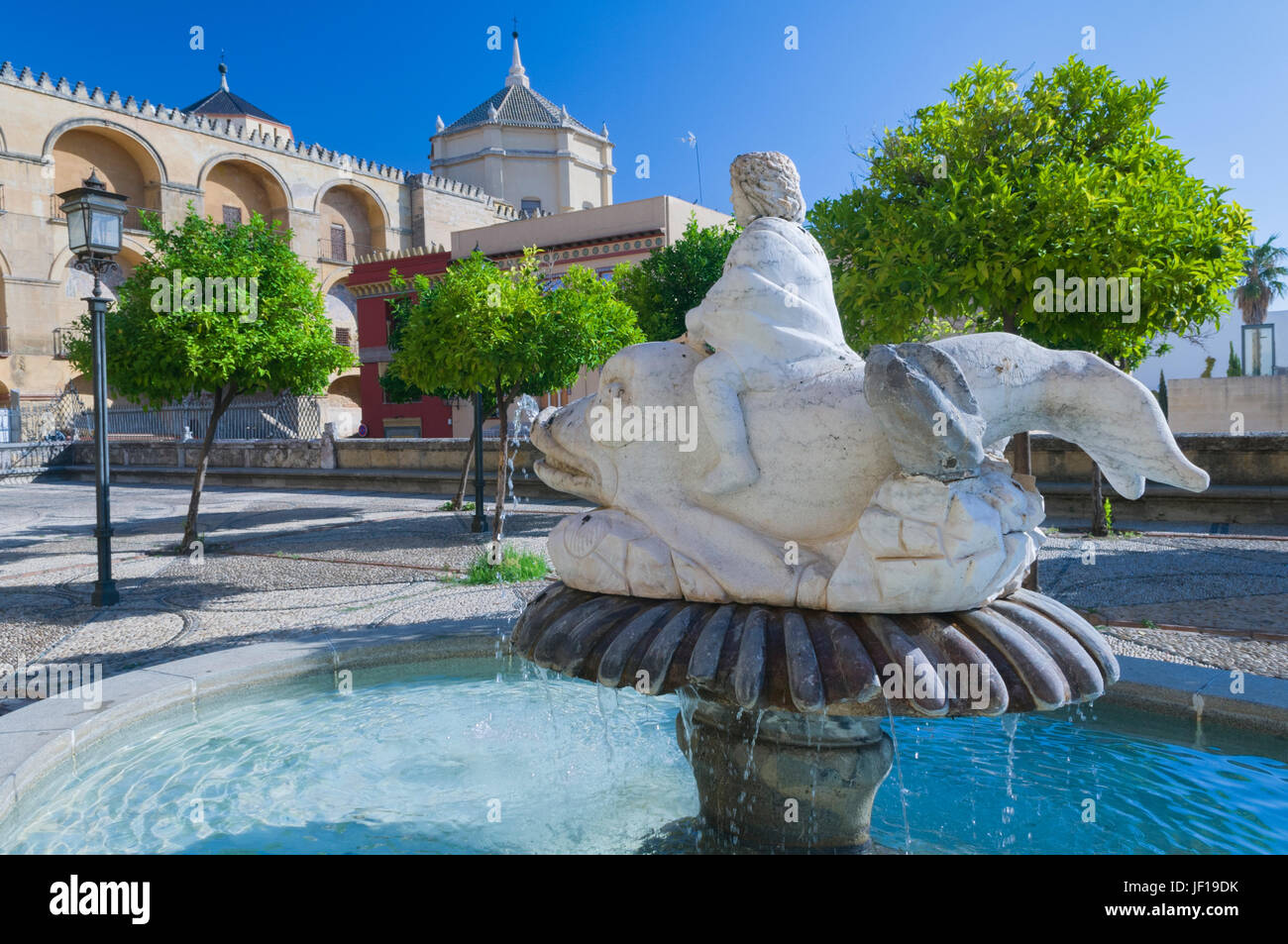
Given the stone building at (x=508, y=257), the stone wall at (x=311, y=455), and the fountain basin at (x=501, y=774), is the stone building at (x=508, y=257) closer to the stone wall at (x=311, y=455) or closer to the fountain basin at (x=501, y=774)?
the stone wall at (x=311, y=455)

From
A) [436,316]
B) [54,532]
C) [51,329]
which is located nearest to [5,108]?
[51,329]

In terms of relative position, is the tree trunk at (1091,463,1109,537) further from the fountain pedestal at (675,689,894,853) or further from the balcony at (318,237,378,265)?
the balcony at (318,237,378,265)

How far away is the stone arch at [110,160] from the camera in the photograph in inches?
1254

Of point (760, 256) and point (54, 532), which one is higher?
point (760, 256)

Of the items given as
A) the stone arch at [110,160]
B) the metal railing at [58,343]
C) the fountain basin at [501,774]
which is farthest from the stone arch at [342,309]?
the fountain basin at [501,774]

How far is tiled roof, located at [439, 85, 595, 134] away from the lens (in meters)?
39.7

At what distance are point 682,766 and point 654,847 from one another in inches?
29.9

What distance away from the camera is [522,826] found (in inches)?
122

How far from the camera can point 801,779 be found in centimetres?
271

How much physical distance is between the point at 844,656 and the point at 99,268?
7.59m

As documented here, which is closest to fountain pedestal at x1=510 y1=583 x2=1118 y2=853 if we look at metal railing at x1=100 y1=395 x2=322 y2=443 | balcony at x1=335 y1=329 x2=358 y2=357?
metal railing at x1=100 y1=395 x2=322 y2=443

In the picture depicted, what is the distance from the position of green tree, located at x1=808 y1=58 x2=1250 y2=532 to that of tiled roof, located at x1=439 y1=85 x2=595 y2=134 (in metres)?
35.9

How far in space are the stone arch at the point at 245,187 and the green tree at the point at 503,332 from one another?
30.3 m
